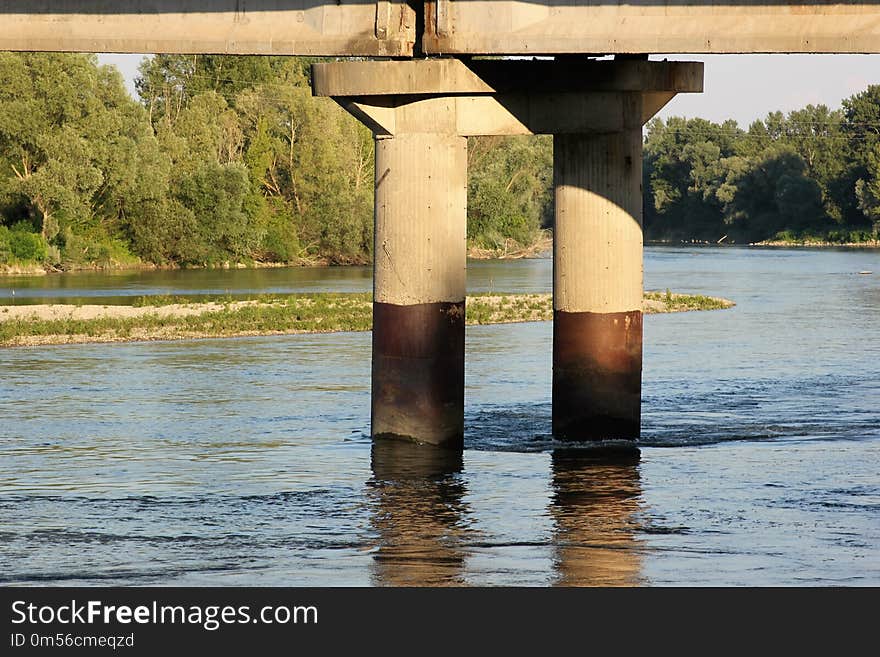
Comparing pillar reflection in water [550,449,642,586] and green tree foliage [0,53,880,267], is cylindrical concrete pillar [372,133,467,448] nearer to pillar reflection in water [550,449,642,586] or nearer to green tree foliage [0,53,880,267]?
pillar reflection in water [550,449,642,586]

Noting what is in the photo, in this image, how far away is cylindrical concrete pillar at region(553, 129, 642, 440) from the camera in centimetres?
2205

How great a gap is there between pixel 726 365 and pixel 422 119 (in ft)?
54.0

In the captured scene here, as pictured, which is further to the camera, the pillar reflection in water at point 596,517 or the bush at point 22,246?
the bush at point 22,246

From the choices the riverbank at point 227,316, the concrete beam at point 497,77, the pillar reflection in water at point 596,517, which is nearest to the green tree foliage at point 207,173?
the riverbank at point 227,316

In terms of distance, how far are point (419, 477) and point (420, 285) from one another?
2.60 m

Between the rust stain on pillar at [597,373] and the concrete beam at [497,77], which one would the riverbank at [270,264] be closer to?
the rust stain on pillar at [597,373]

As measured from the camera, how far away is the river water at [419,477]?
48.2 ft

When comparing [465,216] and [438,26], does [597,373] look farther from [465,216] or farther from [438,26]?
[438,26]

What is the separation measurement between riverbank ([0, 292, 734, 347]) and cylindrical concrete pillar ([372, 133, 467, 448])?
2155 centimetres

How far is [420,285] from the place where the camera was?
68.8ft

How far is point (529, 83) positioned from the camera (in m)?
21.7

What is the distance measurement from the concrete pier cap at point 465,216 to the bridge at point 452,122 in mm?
20
